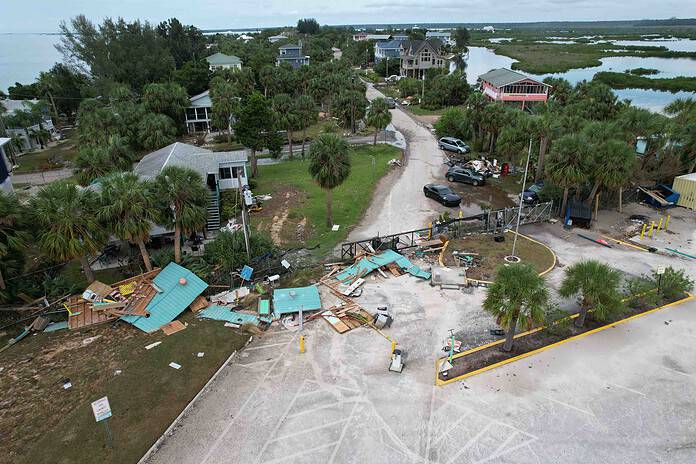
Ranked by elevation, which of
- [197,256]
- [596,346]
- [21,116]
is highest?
[21,116]

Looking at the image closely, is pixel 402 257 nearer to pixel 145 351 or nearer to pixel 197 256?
pixel 197 256

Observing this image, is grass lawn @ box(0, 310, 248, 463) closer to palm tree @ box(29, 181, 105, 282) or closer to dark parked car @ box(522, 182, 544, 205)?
palm tree @ box(29, 181, 105, 282)

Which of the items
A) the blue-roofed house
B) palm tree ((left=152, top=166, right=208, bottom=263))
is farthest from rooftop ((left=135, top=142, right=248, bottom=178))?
the blue-roofed house

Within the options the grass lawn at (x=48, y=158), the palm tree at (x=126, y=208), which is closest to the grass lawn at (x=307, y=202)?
the palm tree at (x=126, y=208)

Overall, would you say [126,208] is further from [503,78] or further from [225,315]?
[503,78]

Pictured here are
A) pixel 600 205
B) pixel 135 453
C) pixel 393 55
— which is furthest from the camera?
pixel 393 55

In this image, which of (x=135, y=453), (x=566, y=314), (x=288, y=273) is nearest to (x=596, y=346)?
(x=566, y=314)

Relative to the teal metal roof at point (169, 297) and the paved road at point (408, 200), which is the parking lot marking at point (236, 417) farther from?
Result: the paved road at point (408, 200)
